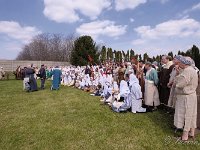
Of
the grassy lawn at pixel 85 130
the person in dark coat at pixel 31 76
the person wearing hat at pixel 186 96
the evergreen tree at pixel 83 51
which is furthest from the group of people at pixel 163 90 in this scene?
the evergreen tree at pixel 83 51

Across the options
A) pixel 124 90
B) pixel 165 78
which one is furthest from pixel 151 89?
pixel 124 90

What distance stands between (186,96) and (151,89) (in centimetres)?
302

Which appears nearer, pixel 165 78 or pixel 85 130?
pixel 85 130

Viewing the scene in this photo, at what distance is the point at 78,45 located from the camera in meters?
40.8

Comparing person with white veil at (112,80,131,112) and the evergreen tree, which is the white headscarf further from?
the evergreen tree

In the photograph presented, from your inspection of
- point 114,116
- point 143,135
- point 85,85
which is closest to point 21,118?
point 114,116

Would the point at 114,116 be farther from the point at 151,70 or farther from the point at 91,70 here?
the point at 91,70

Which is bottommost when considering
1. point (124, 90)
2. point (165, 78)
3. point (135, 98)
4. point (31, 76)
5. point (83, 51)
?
point (135, 98)

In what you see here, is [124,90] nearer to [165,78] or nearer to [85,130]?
[165,78]

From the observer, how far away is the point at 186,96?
6094 mm

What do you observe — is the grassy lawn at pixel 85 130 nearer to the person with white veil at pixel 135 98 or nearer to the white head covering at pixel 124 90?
the person with white veil at pixel 135 98

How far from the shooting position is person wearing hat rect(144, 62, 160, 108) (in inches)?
356

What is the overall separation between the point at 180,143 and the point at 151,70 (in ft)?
11.7

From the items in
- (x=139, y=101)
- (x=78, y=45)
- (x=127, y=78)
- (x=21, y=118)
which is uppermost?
(x=78, y=45)
